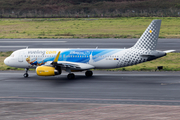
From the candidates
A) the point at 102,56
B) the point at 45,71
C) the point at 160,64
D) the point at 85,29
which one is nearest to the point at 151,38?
the point at 102,56

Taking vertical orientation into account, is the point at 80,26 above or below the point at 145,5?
below

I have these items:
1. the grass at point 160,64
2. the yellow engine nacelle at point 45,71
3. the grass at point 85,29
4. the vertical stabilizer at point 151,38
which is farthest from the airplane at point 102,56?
the grass at point 85,29

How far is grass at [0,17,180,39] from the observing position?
310 feet

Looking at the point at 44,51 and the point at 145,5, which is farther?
the point at 145,5

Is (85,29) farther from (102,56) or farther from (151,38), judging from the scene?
(151,38)

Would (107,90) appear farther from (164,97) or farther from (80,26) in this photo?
(80,26)

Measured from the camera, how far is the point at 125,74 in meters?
43.9

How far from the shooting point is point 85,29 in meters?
107

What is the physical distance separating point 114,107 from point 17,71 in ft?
91.2

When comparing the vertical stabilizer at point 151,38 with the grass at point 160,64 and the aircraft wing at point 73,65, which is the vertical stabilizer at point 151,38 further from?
the aircraft wing at point 73,65

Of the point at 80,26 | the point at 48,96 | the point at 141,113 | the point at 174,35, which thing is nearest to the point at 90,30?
the point at 80,26

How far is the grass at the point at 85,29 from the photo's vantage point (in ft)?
310

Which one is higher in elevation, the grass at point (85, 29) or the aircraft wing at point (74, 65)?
the grass at point (85, 29)

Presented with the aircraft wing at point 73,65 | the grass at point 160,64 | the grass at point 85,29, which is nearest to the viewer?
the aircraft wing at point 73,65
